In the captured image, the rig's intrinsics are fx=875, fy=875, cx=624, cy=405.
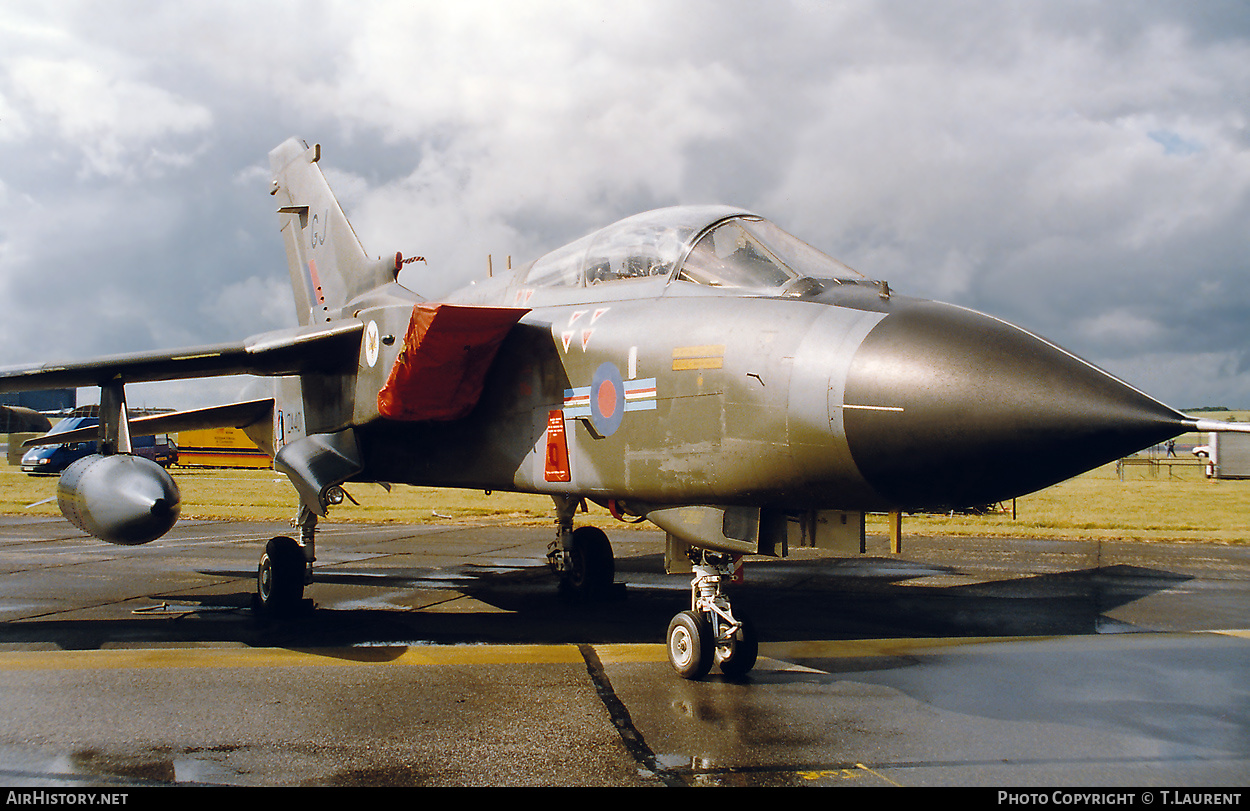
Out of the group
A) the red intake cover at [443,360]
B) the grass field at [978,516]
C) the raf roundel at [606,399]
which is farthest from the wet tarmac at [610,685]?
the grass field at [978,516]

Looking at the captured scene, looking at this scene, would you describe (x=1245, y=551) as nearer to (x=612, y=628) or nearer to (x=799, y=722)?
(x=612, y=628)

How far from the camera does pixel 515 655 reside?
6.99 meters

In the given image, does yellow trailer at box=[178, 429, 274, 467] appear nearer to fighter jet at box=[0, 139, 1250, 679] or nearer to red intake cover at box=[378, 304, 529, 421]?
fighter jet at box=[0, 139, 1250, 679]

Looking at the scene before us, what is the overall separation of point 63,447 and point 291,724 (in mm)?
35815

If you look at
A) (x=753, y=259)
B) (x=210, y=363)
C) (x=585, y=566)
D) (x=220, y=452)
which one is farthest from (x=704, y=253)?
(x=220, y=452)

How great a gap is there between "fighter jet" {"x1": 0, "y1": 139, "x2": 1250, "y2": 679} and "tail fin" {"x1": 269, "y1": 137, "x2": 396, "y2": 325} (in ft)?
6.81

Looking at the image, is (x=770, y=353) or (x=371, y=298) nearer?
(x=770, y=353)

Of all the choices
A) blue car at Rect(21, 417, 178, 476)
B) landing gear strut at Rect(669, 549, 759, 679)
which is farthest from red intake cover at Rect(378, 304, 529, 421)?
blue car at Rect(21, 417, 178, 476)

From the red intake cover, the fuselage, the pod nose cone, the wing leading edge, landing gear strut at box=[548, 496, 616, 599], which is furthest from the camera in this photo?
landing gear strut at box=[548, 496, 616, 599]

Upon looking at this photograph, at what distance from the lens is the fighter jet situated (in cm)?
446

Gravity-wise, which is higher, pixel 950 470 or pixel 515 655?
pixel 950 470

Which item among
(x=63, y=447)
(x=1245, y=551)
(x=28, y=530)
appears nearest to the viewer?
(x=1245, y=551)

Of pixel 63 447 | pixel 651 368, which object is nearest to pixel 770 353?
pixel 651 368

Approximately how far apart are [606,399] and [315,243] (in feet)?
24.5
